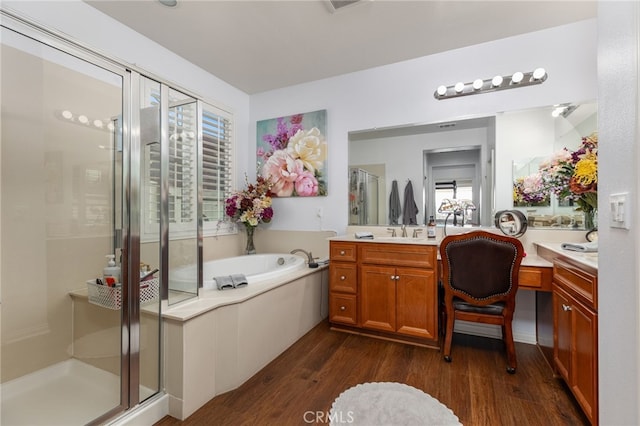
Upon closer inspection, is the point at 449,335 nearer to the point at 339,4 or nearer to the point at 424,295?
the point at 424,295

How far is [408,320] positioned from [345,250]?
79 cm

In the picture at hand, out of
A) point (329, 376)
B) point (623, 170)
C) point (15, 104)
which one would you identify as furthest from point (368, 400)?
point (15, 104)

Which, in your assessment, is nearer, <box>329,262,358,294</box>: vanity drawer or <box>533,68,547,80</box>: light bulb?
<box>533,68,547,80</box>: light bulb

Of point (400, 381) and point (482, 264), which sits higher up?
point (482, 264)

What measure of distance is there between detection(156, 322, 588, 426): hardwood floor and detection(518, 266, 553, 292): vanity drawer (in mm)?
579

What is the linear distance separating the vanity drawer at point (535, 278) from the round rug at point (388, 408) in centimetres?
108

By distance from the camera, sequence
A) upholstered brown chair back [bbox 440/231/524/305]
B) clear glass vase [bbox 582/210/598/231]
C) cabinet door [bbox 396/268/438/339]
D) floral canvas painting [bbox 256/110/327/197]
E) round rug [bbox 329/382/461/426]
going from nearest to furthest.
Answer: round rug [bbox 329/382/461/426], upholstered brown chair back [bbox 440/231/524/305], clear glass vase [bbox 582/210/598/231], cabinet door [bbox 396/268/438/339], floral canvas painting [bbox 256/110/327/197]

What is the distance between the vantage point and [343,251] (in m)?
2.58

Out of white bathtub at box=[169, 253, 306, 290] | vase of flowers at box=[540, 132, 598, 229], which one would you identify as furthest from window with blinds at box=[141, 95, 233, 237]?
vase of flowers at box=[540, 132, 598, 229]

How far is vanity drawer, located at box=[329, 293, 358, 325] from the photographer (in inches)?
99.0

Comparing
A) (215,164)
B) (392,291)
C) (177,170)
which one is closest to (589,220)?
(392,291)

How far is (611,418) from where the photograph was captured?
0.88 m

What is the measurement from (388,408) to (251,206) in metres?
2.40

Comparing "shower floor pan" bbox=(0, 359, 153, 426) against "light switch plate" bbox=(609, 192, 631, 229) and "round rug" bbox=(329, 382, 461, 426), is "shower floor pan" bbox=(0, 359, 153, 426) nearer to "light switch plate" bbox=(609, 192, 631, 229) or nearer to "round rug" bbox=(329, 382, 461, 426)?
"round rug" bbox=(329, 382, 461, 426)
